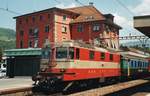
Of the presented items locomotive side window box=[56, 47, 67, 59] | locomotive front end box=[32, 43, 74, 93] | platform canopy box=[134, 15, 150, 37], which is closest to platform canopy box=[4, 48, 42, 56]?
locomotive front end box=[32, 43, 74, 93]

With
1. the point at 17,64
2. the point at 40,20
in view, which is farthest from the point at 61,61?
the point at 40,20

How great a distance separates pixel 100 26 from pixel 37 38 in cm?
1432

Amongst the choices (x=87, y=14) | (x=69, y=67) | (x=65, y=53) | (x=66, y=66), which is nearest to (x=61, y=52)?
(x=65, y=53)

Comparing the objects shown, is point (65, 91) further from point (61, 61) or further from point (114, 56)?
point (114, 56)

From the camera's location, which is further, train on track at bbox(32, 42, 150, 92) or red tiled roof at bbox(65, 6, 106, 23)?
red tiled roof at bbox(65, 6, 106, 23)

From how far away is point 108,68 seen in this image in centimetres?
2641

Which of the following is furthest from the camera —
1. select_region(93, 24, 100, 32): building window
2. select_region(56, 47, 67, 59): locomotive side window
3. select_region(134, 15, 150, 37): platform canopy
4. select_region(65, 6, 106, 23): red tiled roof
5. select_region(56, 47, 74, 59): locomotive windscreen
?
select_region(65, 6, 106, 23): red tiled roof

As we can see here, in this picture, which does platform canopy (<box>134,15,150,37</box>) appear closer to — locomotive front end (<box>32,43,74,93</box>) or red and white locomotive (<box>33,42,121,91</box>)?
red and white locomotive (<box>33,42,121,91</box>)

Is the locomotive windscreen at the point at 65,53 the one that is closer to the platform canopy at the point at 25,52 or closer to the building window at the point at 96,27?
the platform canopy at the point at 25,52

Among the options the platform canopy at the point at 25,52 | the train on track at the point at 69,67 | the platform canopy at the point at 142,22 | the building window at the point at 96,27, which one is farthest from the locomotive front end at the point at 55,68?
the building window at the point at 96,27

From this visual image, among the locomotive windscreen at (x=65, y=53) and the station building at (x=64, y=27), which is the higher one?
the station building at (x=64, y=27)

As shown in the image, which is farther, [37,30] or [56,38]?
[37,30]

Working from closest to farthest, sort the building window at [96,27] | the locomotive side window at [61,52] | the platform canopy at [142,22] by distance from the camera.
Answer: the locomotive side window at [61,52] < the platform canopy at [142,22] < the building window at [96,27]

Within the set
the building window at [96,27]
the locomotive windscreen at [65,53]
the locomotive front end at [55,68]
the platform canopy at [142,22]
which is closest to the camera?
the locomotive front end at [55,68]
